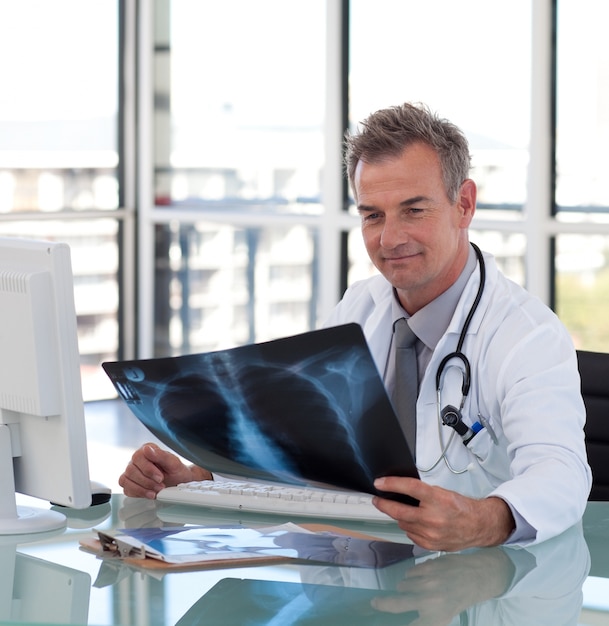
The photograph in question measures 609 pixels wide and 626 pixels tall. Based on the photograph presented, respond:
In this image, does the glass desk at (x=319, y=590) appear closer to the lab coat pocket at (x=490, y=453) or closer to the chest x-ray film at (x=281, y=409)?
the chest x-ray film at (x=281, y=409)

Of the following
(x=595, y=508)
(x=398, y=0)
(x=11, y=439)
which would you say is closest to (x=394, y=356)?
(x=595, y=508)

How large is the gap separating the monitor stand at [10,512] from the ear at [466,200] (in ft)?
2.83

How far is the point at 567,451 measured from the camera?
164 cm

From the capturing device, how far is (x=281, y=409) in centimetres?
156

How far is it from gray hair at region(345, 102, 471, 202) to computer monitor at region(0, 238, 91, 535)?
0.61 meters

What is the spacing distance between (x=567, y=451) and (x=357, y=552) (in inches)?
13.4

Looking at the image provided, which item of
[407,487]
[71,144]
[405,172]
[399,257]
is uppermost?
[71,144]

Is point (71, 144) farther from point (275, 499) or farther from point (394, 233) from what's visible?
point (275, 499)

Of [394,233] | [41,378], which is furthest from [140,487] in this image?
[394,233]

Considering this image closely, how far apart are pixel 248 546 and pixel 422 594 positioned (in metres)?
0.28

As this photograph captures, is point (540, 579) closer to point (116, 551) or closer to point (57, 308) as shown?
point (116, 551)

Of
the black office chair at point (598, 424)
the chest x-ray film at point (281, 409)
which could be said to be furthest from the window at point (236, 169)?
the chest x-ray film at point (281, 409)

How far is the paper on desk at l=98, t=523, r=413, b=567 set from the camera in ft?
5.03

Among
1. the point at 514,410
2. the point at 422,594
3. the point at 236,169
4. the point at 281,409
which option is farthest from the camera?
the point at 236,169
